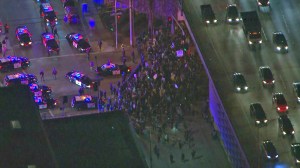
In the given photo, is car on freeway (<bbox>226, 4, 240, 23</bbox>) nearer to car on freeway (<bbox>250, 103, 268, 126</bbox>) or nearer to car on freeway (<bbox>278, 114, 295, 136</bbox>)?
car on freeway (<bbox>250, 103, 268, 126</bbox>)

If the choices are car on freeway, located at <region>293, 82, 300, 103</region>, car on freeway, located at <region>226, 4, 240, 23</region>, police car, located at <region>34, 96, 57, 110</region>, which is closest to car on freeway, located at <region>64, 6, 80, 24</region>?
car on freeway, located at <region>226, 4, 240, 23</region>

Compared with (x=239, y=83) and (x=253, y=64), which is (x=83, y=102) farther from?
(x=253, y=64)

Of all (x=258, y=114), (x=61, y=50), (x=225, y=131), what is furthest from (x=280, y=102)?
(x=61, y=50)

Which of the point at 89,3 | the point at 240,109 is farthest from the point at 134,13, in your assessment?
the point at 240,109

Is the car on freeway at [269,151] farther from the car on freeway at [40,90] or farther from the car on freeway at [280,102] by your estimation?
the car on freeway at [40,90]

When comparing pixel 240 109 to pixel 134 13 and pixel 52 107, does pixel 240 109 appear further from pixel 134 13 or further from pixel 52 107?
pixel 134 13
